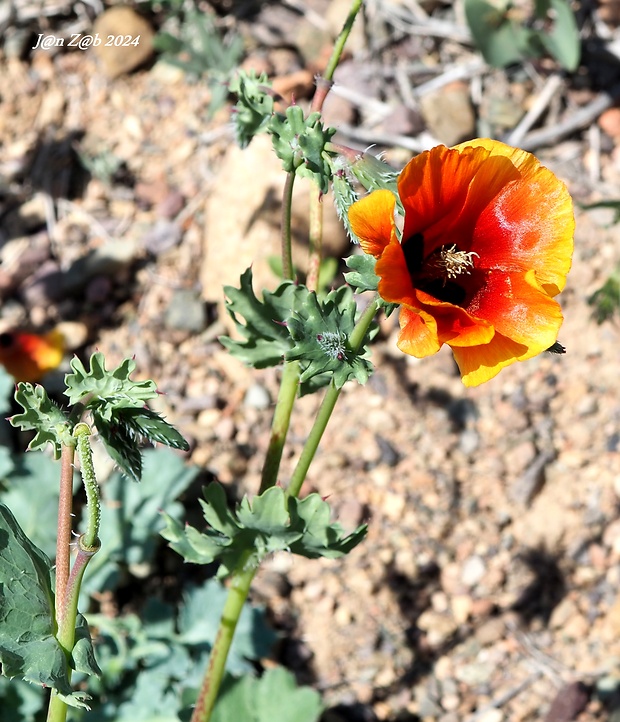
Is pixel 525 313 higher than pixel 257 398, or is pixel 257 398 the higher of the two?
pixel 525 313

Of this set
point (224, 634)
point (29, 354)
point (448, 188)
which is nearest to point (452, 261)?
point (448, 188)

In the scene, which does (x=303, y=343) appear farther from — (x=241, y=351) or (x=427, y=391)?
(x=427, y=391)

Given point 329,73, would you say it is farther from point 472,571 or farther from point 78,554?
point 472,571

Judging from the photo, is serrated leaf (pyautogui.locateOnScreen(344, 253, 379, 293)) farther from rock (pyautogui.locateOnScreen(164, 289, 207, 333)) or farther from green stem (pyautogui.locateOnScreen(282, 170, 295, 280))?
rock (pyautogui.locateOnScreen(164, 289, 207, 333))

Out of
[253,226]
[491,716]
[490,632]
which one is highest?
[253,226]

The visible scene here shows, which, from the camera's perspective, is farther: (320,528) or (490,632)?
(490,632)

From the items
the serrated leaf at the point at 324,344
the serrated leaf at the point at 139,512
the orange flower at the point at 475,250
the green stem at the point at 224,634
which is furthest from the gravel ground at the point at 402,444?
the serrated leaf at the point at 324,344

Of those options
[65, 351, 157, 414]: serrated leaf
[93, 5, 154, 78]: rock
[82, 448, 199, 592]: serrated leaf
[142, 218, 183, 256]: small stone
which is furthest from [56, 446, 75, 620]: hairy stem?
[93, 5, 154, 78]: rock

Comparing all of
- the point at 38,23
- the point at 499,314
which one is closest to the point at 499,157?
the point at 499,314
